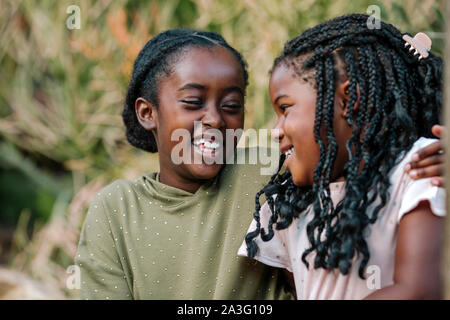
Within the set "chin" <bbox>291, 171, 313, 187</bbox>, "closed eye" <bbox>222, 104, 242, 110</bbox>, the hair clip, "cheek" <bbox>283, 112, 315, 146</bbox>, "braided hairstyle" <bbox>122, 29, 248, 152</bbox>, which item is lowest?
"chin" <bbox>291, 171, 313, 187</bbox>

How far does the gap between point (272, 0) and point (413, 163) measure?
6.09 feet

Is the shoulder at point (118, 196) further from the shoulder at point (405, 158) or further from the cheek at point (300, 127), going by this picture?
the shoulder at point (405, 158)

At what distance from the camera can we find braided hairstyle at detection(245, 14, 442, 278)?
176 cm

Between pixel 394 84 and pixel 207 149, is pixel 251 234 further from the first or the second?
pixel 394 84

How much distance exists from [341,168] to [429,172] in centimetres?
29

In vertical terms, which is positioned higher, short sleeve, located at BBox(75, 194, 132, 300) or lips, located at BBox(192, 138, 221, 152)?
lips, located at BBox(192, 138, 221, 152)

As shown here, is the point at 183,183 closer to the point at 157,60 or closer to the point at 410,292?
the point at 157,60

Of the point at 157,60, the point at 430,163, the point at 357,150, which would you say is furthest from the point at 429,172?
the point at 157,60

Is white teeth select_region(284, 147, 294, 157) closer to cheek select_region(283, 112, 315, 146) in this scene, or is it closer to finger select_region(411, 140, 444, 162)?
cheek select_region(283, 112, 315, 146)

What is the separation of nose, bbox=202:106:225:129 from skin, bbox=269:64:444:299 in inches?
10.5

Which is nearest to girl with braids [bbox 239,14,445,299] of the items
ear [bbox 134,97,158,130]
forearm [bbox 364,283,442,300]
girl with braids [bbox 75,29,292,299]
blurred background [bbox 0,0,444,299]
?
forearm [bbox 364,283,442,300]

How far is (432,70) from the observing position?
185 cm

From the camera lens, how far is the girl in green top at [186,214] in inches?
84.0

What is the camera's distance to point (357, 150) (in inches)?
70.7
